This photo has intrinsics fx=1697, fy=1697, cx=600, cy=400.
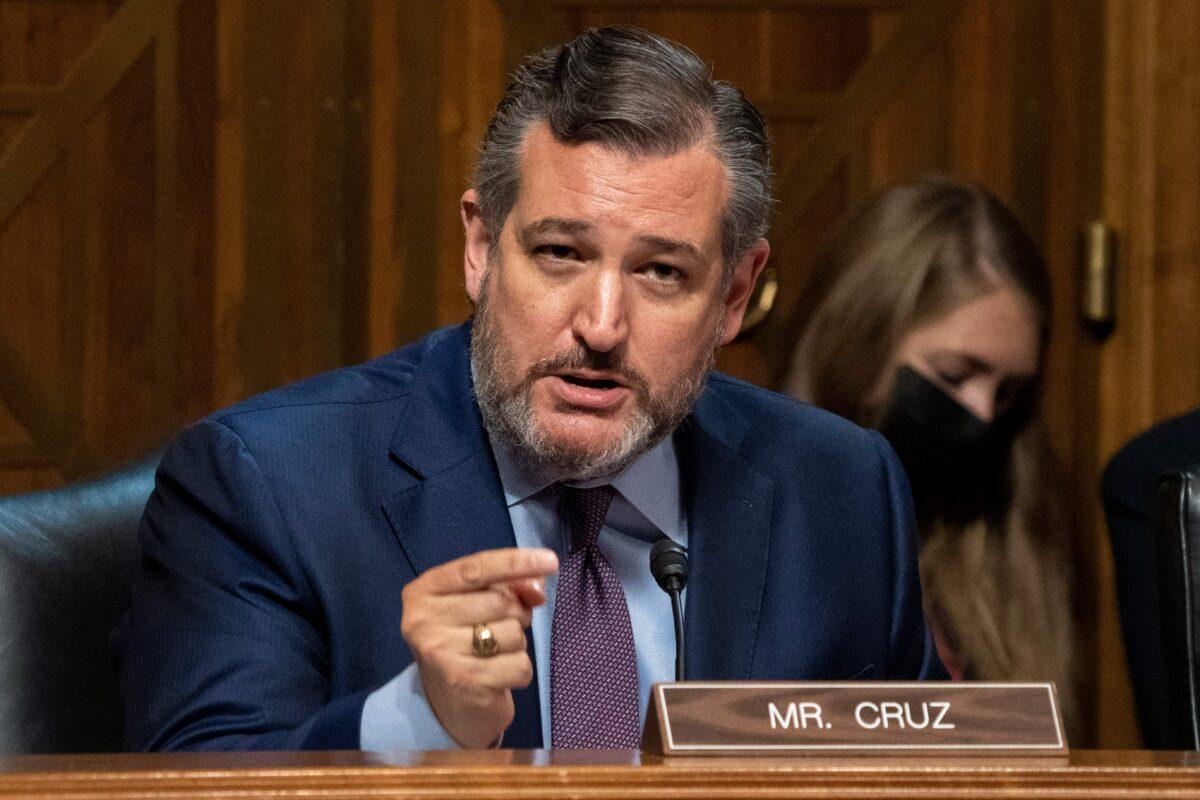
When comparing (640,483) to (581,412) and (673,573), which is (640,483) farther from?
(673,573)

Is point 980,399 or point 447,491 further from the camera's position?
point 980,399

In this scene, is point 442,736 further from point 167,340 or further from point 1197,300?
point 1197,300

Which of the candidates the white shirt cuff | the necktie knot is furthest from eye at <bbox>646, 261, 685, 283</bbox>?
Result: the white shirt cuff

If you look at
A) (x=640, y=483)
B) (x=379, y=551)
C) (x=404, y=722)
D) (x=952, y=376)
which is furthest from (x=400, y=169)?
(x=404, y=722)

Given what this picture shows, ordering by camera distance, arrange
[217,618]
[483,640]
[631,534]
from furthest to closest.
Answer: [631,534], [217,618], [483,640]

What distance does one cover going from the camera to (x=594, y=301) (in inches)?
62.6

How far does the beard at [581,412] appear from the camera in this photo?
161 cm

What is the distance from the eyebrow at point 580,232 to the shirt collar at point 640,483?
0.22m

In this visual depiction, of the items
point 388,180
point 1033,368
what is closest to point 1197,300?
point 1033,368

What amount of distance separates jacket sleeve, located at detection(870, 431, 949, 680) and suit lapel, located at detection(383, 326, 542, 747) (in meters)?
0.43

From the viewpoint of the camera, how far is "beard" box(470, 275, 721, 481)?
1607 millimetres

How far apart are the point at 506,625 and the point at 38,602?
1.87 ft

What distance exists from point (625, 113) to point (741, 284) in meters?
0.28

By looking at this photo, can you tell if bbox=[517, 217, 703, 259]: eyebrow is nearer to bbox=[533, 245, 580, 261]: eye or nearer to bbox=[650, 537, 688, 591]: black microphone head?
bbox=[533, 245, 580, 261]: eye
